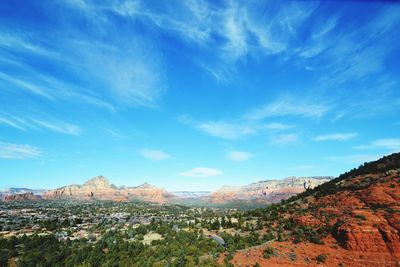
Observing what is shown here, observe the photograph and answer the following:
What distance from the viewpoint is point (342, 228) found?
45.2 meters

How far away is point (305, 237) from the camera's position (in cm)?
4825

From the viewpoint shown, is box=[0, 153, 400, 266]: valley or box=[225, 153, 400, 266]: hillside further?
box=[0, 153, 400, 266]: valley

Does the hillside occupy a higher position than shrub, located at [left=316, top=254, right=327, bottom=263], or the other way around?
the hillside

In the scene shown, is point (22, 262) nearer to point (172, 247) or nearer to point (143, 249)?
point (143, 249)

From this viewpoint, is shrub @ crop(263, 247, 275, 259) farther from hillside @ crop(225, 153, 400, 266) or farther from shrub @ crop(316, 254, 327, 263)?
shrub @ crop(316, 254, 327, 263)

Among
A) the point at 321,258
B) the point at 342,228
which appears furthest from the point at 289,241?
the point at 342,228

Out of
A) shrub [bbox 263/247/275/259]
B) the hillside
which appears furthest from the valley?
shrub [bbox 263/247/275/259]

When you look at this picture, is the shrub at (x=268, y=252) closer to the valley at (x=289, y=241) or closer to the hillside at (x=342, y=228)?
the hillside at (x=342, y=228)

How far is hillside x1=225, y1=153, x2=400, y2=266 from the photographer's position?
40.3 metres

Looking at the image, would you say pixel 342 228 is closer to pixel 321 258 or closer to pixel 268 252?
pixel 321 258

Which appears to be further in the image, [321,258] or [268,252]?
[268,252]

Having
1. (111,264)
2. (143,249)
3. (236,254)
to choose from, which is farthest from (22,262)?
(236,254)

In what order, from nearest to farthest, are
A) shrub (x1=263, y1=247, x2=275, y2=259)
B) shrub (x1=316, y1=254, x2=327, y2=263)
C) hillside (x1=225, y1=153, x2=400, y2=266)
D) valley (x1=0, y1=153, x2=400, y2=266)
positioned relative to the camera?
hillside (x1=225, y1=153, x2=400, y2=266) → shrub (x1=316, y1=254, x2=327, y2=263) → valley (x1=0, y1=153, x2=400, y2=266) → shrub (x1=263, y1=247, x2=275, y2=259)

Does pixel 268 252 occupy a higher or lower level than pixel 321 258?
higher
